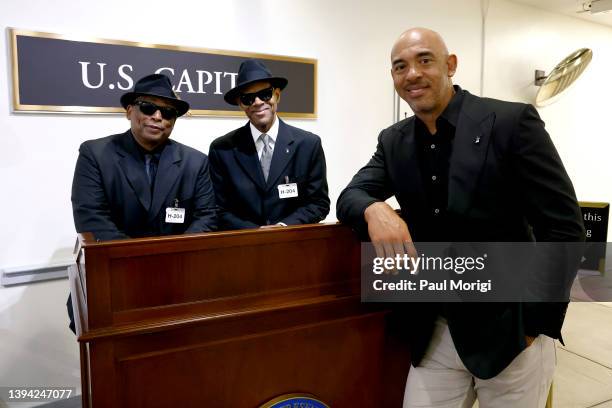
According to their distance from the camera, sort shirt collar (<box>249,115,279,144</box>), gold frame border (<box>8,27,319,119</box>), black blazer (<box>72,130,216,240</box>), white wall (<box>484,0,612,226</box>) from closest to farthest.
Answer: black blazer (<box>72,130,216,240</box>) → shirt collar (<box>249,115,279,144</box>) → gold frame border (<box>8,27,319,119</box>) → white wall (<box>484,0,612,226</box>)

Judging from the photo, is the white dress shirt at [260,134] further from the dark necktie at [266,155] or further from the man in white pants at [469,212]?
the man in white pants at [469,212]

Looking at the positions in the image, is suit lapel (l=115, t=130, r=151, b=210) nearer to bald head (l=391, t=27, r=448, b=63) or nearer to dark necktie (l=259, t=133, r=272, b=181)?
dark necktie (l=259, t=133, r=272, b=181)

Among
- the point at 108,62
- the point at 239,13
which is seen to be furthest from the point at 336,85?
the point at 108,62

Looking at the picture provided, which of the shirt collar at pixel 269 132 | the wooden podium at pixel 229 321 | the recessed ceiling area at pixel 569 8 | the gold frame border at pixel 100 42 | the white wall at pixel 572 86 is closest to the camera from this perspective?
the wooden podium at pixel 229 321

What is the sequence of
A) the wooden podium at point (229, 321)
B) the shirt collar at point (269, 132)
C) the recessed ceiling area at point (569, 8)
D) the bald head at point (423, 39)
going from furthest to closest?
the recessed ceiling area at point (569, 8), the shirt collar at point (269, 132), the bald head at point (423, 39), the wooden podium at point (229, 321)

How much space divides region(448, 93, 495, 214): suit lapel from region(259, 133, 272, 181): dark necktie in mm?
1015

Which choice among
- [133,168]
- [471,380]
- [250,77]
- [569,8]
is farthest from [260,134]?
[569,8]

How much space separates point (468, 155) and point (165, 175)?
1.20 metres

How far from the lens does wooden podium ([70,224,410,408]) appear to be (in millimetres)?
1062

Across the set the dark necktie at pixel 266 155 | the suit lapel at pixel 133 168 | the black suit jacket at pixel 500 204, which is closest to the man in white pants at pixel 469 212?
the black suit jacket at pixel 500 204

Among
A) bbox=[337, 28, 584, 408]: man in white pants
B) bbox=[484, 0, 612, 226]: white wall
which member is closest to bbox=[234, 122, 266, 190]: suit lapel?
bbox=[337, 28, 584, 408]: man in white pants

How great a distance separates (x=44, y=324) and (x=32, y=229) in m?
0.54

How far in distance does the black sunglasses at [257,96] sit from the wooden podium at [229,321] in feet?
2.86

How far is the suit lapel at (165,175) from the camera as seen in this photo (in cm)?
180
